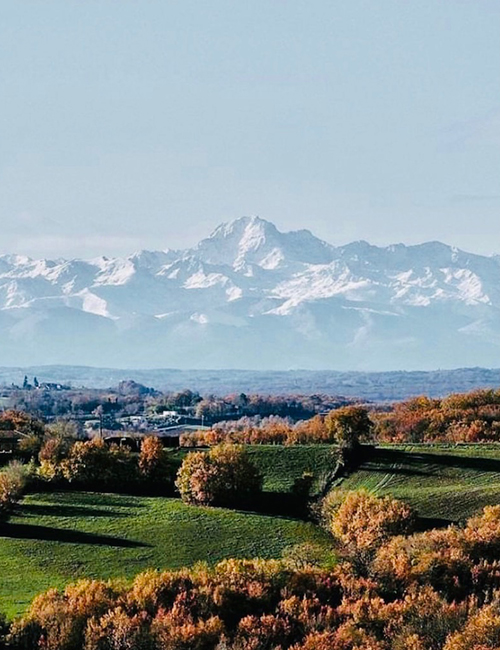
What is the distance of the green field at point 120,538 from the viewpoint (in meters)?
55.0

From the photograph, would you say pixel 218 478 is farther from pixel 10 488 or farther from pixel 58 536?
pixel 10 488

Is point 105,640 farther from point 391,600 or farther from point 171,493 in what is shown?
point 171,493

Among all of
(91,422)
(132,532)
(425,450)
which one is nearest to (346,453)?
(425,450)

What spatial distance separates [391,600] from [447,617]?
5555 millimetres

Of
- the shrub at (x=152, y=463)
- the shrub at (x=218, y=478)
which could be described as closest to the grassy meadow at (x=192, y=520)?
the shrub at (x=218, y=478)

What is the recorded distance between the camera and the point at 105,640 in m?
37.6

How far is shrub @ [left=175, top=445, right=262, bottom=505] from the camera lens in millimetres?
69250

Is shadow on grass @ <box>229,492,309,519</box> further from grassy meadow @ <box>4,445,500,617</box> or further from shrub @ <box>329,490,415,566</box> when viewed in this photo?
shrub @ <box>329,490,415,566</box>

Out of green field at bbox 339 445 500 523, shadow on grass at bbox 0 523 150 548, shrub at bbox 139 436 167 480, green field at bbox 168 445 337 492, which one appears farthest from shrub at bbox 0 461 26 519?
green field at bbox 339 445 500 523

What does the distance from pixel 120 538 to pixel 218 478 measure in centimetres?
1051

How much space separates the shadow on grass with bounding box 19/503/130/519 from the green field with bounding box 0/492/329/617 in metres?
0.06

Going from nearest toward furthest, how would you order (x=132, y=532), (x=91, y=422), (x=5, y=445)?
(x=132, y=532)
(x=5, y=445)
(x=91, y=422)

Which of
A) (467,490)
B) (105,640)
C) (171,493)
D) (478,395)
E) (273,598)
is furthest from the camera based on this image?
(478,395)

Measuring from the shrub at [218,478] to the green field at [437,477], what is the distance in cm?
673
